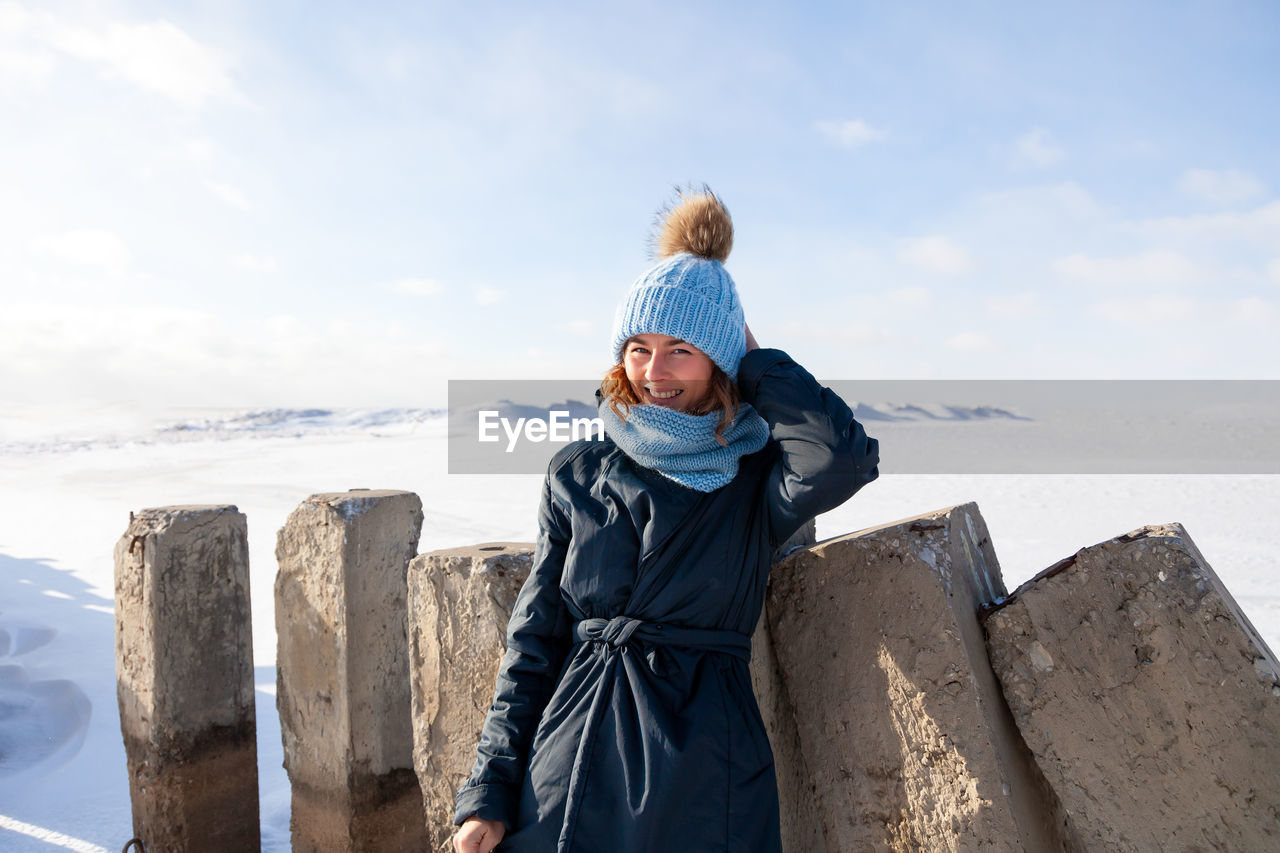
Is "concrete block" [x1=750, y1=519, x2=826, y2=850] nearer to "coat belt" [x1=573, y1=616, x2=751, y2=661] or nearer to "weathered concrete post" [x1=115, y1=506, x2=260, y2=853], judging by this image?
"coat belt" [x1=573, y1=616, x2=751, y2=661]

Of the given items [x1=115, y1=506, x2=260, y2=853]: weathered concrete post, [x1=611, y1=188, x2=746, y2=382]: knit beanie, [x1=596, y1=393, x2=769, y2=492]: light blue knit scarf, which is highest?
[x1=611, y1=188, x2=746, y2=382]: knit beanie

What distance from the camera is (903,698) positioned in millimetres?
1946

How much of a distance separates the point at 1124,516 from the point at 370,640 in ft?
43.1

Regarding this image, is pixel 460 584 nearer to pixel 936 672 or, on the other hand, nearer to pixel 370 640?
pixel 370 640

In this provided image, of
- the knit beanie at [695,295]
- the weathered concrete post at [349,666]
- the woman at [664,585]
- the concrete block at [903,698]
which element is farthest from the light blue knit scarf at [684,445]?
the weathered concrete post at [349,666]

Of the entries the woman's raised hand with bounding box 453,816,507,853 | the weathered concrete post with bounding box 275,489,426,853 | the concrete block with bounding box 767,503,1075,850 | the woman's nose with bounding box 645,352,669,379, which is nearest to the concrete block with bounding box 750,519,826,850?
the concrete block with bounding box 767,503,1075,850

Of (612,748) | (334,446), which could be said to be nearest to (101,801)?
(612,748)

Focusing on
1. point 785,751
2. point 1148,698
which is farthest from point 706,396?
point 1148,698

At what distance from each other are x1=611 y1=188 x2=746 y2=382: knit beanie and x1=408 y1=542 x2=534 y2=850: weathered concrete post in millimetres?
686

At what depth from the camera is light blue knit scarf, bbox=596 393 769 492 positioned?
1858 millimetres

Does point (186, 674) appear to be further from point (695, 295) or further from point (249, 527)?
point (249, 527)

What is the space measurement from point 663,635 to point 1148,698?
101 cm

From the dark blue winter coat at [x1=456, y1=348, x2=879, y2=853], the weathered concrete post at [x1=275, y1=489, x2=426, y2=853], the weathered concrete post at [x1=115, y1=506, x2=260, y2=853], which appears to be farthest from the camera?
the weathered concrete post at [x1=115, y1=506, x2=260, y2=853]

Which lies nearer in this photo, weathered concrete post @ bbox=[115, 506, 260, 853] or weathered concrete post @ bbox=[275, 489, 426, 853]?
weathered concrete post @ bbox=[275, 489, 426, 853]
